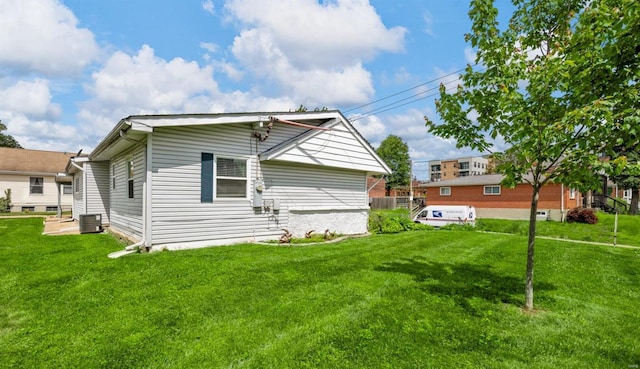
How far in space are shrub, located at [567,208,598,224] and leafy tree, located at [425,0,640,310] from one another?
21.1 metres

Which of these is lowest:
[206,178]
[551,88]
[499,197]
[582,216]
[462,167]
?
[582,216]

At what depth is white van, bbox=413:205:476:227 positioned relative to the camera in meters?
19.3

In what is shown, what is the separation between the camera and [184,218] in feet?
25.9

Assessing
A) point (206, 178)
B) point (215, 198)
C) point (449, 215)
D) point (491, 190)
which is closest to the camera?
point (206, 178)

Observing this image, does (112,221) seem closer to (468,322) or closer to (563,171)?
(468,322)

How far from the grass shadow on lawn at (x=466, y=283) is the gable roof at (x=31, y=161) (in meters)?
29.6

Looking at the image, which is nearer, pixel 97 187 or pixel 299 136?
pixel 299 136

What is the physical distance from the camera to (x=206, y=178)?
8.21 metres

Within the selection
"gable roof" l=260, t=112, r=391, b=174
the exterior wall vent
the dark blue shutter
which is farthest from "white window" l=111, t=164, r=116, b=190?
"gable roof" l=260, t=112, r=391, b=174

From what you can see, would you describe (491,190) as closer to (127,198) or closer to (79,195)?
(127,198)

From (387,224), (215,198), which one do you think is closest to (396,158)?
(387,224)

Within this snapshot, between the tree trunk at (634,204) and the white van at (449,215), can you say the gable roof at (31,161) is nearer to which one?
the white van at (449,215)

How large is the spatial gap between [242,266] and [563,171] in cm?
531

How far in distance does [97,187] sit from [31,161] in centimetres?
1894
